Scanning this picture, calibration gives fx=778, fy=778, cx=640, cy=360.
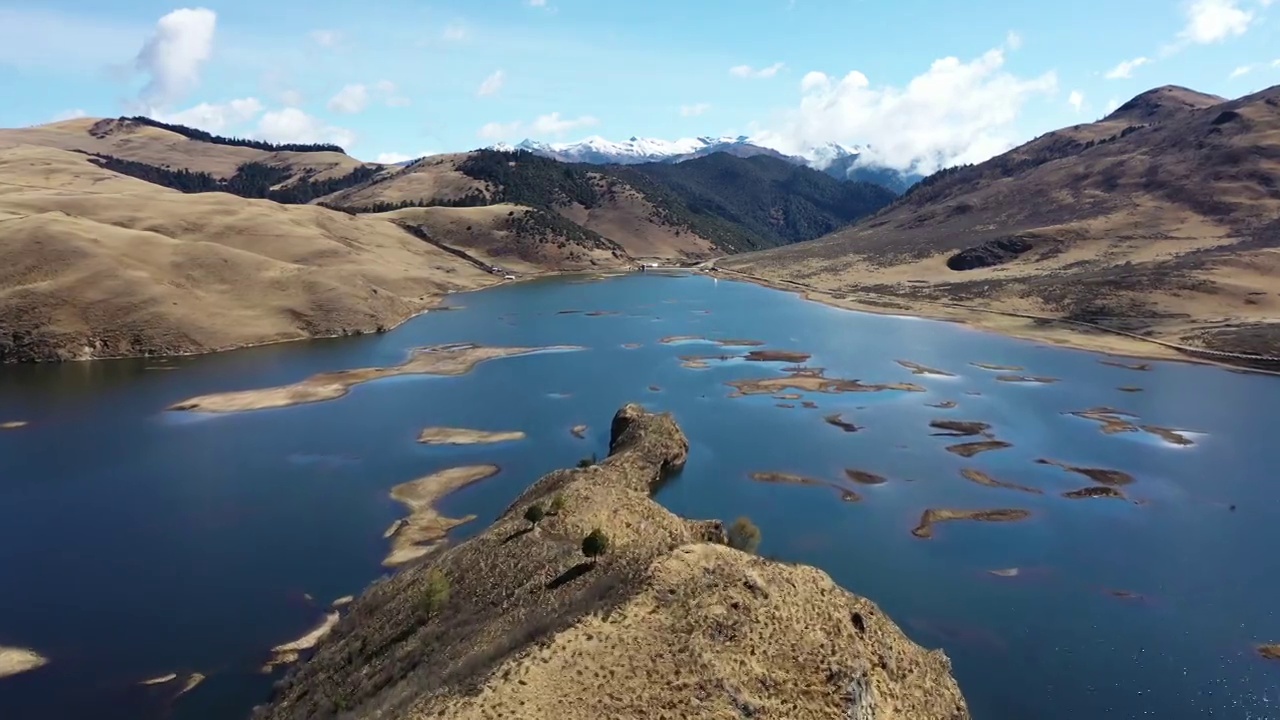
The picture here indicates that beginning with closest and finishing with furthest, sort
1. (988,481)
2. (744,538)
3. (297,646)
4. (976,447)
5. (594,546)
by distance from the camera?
1. (594,546)
2. (297,646)
3. (744,538)
4. (988,481)
5. (976,447)

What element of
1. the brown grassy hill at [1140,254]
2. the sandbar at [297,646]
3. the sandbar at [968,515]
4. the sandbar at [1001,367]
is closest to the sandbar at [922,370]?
the sandbar at [1001,367]

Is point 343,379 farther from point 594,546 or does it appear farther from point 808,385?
point 594,546

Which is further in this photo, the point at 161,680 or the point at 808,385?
the point at 808,385

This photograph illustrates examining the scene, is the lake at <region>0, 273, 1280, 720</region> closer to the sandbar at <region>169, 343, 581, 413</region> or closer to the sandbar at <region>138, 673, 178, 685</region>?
the sandbar at <region>138, 673, 178, 685</region>

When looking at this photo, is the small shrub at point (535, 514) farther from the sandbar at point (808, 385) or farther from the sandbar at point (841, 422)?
the sandbar at point (808, 385)

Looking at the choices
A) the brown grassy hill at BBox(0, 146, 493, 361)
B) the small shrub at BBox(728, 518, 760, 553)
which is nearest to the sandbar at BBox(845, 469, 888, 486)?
the small shrub at BBox(728, 518, 760, 553)

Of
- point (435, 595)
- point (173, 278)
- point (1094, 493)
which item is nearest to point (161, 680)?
point (435, 595)

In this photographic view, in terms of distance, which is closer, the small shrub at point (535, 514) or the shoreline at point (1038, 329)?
the small shrub at point (535, 514)
